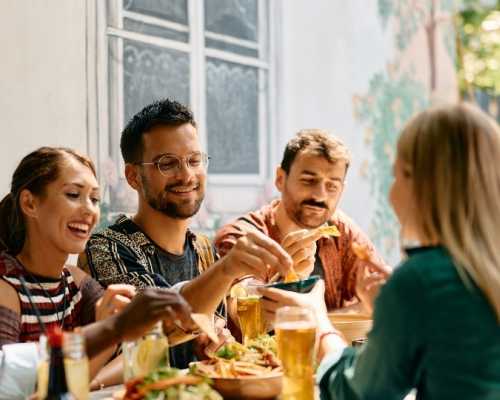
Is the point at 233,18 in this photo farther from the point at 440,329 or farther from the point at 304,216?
the point at 440,329

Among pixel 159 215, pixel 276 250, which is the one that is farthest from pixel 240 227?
pixel 276 250

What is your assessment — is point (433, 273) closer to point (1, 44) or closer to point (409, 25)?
point (1, 44)

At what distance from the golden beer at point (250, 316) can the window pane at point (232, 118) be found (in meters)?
2.03

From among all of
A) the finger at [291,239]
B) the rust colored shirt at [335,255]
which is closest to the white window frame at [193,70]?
the rust colored shirt at [335,255]

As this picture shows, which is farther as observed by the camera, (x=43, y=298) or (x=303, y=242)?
(x=303, y=242)

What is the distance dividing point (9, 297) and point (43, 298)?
0.14 m

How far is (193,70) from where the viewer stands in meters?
4.05

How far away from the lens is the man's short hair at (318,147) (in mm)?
3475

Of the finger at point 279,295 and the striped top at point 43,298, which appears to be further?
the striped top at point 43,298

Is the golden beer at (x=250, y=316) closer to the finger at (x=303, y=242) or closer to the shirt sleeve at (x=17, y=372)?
the finger at (x=303, y=242)

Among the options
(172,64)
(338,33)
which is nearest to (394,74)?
(338,33)

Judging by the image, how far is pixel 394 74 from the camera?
656cm

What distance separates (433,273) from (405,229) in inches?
6.4

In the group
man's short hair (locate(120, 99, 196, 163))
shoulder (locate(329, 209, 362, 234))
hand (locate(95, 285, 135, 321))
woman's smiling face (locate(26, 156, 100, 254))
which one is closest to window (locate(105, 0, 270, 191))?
man's short hair (locate(120, 99, 196, 163))
